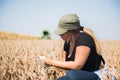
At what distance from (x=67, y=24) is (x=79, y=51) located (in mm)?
253

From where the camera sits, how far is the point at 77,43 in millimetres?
2504

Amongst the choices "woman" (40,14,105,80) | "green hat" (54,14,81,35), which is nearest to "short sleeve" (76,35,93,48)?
"woman" (40,14,105,80)

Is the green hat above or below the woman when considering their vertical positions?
above

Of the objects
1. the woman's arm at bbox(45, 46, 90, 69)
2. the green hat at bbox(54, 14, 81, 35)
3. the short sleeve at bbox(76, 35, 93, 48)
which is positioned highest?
the green hat at bbox(54, 14, 81, 35)

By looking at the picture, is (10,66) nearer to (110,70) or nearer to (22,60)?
(22,60)

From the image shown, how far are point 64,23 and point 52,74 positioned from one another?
1.23m

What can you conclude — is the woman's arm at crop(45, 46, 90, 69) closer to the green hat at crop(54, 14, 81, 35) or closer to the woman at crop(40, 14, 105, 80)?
the woman at crop(40, 14, 105, 80)

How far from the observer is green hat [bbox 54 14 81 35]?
2523mm

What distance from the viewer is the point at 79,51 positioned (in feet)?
8.05

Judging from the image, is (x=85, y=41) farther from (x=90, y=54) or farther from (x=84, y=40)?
(x=90, y=54)

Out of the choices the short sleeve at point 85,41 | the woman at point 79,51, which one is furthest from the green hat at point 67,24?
the short sleeve at point 85,41

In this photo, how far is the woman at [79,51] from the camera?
2453mm

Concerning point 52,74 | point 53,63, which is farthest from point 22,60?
point 53,63

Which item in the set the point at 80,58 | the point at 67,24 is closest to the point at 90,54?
the point at 80,58
